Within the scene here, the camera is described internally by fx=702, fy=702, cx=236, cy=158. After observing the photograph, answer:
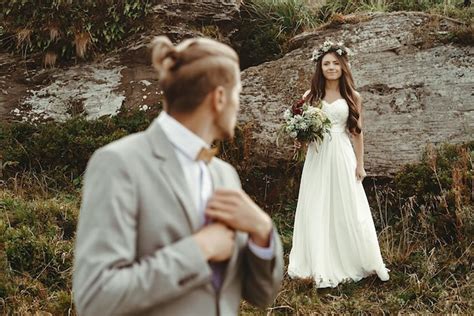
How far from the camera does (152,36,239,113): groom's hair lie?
1925 mm

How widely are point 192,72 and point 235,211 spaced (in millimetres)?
399

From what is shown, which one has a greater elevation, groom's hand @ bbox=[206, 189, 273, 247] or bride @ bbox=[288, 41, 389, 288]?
groom's hand @ bbox=[206, 189, 273, 247]

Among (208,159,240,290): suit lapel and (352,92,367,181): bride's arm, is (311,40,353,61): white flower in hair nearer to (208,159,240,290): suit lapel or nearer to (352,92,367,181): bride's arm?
(352,92,367,181): bride's arm

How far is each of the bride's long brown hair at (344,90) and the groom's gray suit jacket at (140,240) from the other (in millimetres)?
5542

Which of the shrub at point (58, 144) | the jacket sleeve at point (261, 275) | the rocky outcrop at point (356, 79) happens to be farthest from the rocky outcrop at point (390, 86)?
the jacket sleeve at point (261, 275)

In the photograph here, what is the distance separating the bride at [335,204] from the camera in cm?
711

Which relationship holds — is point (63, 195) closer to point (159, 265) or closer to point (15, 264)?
point (15, 264)

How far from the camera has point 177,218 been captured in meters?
1.87

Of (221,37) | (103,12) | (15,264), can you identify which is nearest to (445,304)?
(15,264)

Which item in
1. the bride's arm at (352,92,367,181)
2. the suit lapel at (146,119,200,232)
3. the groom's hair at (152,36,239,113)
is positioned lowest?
the bride's arm at (352,92,367,181)

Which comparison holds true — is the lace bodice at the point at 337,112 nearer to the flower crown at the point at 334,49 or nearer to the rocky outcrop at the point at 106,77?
the flower crown at the point at 334,49

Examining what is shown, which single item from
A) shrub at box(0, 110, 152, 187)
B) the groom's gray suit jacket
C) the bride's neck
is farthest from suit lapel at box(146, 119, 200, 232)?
shrub at box(0, 110, 152, 187)

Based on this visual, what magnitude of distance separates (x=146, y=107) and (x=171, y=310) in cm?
849

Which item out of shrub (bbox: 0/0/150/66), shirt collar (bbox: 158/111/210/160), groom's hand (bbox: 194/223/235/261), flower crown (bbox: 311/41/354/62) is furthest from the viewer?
shrub (bbox: 0/0/150/66)
